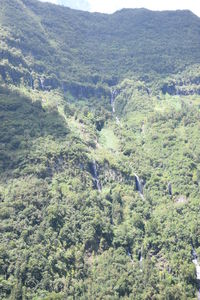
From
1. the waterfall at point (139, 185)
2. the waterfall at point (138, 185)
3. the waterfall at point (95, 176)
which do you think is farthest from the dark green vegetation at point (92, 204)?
the waterfall at point (138, 185)

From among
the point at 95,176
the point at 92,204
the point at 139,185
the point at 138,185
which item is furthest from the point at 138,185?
the point at 92,204

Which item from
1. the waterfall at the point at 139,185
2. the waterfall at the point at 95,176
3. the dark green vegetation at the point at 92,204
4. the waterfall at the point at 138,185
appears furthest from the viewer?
the waterfall at the point at 138,185

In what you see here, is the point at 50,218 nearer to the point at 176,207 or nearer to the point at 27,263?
the point at 27,263

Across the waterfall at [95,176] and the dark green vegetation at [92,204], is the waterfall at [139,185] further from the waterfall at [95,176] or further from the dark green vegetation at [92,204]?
the waterfall at [95,176]

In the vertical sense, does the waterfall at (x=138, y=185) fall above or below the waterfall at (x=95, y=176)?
below

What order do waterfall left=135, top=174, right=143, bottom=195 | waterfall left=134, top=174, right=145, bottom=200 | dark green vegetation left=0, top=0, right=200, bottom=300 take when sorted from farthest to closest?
waterfall left=135, top=174, right=143, bottom=195
waterfall left=134, top=174, right=145, bottom=200
dark green vegetation left=0, top=0, right=200, bottom=300

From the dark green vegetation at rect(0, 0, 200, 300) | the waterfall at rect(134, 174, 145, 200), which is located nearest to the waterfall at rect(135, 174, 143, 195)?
the waterfall at rect(134, 174, 145, 200)

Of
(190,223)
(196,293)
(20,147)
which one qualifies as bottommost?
(196,293)

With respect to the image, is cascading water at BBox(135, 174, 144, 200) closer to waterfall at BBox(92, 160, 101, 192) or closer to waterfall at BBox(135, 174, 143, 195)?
waterfall at BBox(135, 174, 143, 195)

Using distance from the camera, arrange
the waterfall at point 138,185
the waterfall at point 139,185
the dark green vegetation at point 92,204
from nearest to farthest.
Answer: the dark green vegetation at point 92,204, the waterfall at point 139,185, the waterfall at point 138,185

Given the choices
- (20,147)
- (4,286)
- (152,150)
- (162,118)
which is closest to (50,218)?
(4,286)

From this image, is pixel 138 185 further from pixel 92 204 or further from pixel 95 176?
pixel 92 204
